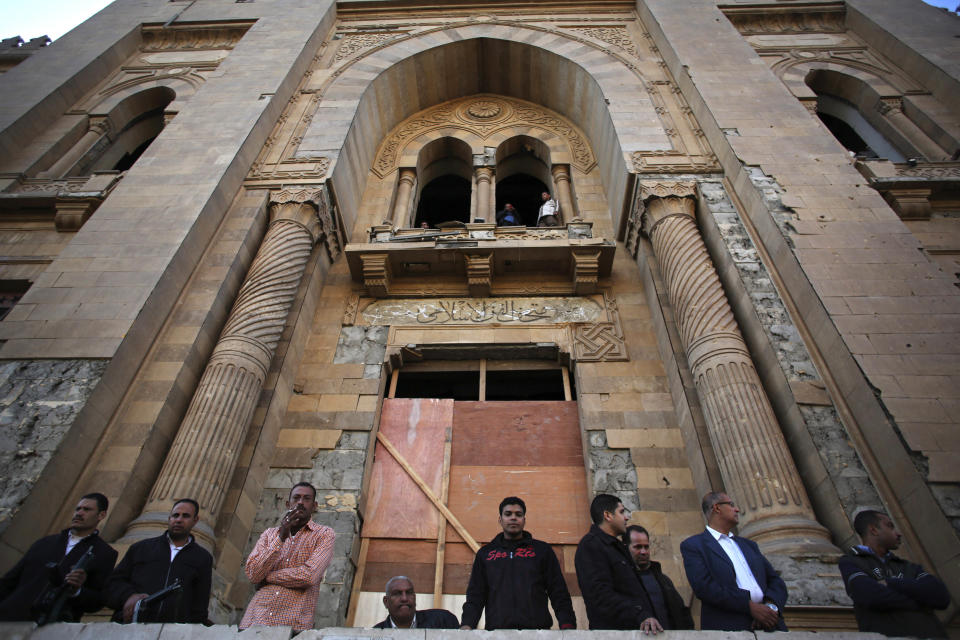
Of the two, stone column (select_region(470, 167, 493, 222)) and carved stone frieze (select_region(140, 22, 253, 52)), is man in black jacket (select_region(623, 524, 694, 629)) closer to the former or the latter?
stone column (select_region(470, 167, 493, 222))

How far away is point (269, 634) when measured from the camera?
3.32 meters

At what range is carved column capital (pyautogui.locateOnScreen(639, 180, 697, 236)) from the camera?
9.15 metres

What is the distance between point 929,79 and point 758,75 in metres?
4.40

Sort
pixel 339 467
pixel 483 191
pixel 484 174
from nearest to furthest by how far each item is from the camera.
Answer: pixel 339 467
pixel 483 191
pixel 484 174

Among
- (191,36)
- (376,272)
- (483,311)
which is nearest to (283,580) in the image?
(483,311)

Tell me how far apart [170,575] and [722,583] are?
3807 mm

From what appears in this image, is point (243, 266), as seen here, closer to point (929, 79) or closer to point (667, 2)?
point (667, 2)

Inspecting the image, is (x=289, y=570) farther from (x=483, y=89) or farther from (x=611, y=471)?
(x=483, y=89)

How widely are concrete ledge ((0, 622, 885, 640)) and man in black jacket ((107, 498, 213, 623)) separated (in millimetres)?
343

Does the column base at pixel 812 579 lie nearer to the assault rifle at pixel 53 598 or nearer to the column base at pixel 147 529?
the assault rifle at pixel 53 598

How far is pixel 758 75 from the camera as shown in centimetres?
1111

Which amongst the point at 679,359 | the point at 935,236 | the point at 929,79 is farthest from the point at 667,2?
the point at 679,359

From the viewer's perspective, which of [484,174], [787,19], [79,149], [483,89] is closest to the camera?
[79,149]

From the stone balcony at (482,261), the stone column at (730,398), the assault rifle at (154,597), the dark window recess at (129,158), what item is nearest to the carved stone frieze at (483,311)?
the stone balcony at (482,261)
